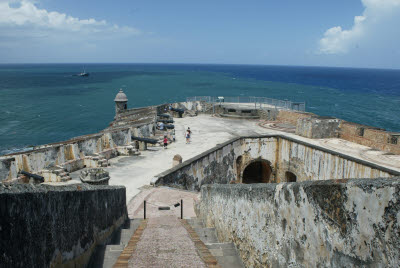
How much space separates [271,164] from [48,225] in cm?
2418

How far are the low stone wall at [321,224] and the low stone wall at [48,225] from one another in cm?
273

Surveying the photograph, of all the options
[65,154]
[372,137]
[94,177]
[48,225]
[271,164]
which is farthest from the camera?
[271,164]

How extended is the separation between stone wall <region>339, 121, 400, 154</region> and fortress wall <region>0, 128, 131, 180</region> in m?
16.5

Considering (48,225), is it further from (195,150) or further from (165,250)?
(195,150)

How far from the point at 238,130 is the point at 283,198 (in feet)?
83.6

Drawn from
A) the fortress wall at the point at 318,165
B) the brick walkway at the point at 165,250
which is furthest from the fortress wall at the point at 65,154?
the fortress wall at the point at 318,165

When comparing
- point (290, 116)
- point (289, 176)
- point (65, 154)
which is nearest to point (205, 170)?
point (65, 154)

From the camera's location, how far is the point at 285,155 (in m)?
25.7

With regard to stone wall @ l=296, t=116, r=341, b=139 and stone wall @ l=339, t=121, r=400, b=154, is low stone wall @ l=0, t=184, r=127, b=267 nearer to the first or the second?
stone wall @ l=339, t=121, r=400, b=154

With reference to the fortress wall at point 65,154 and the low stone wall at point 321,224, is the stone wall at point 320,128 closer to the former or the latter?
the fortress wall at point 65,154

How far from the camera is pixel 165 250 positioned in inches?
225

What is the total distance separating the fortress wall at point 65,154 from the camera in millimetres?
14461

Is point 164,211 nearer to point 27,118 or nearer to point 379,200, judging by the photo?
point 379,200

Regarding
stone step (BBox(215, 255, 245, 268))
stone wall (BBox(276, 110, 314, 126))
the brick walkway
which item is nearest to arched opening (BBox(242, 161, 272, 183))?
stone wall (BBox(276, 110, 314, 126))
